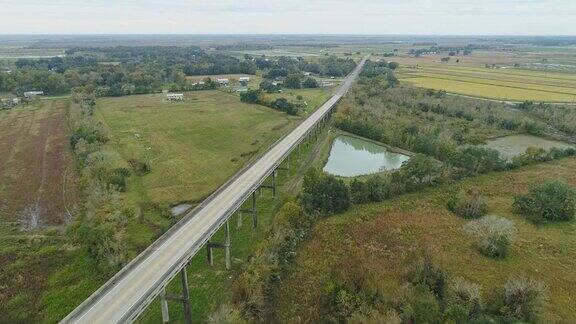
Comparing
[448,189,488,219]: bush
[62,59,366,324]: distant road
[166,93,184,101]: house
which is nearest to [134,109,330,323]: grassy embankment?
[62,59,366,324]: distant road

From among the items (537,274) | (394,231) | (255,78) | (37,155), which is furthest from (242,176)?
(255,78)

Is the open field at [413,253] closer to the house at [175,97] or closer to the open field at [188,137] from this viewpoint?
the open field at [188,137]

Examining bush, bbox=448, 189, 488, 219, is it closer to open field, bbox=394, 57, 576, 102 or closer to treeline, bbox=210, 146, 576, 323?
treeline, bbox=210, 146, 576, 323

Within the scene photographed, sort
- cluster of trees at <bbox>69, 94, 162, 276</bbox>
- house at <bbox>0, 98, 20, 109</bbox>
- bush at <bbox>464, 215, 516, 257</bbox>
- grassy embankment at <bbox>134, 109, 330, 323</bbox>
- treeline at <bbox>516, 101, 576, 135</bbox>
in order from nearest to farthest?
grassy embankment at <bbox>134, 109, 330, 323</bbox>
cluster of trees at <bbox>69, 94, 162, 276</bbox>
bush at <bbox>464, 215, 516, 257</bbox>
treeline at <bbox>516, 101, 576, 135</bbox>
house at <bbox>0, 98, 20, 109</bbox>

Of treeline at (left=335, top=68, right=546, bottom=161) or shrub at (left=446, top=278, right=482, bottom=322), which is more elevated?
treeline at (left=335, top=68, right=546, bottom=161)

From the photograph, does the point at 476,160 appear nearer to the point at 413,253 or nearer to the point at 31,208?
the point at 413,253

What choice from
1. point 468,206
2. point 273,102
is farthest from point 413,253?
point 273,102
